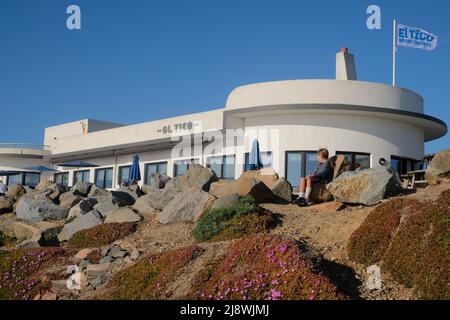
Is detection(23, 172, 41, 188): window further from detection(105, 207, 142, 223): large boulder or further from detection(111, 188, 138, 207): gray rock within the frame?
detection(105, 207, 142, 223): large boulder

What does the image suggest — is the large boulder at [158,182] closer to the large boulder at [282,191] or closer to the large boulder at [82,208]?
the large boulder at [82,208]

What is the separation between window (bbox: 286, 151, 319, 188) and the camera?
22828mm

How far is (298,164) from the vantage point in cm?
2308

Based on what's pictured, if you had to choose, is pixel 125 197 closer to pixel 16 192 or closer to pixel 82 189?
pixel 82 189

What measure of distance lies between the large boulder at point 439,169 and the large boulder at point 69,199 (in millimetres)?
11442

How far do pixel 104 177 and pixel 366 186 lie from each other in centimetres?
2471

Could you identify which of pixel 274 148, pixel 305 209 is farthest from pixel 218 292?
pixel 274 148

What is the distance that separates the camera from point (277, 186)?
44.5 feet

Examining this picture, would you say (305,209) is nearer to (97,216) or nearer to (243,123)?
(97,216)

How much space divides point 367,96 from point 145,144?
43.0 ft

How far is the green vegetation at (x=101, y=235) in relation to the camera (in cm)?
1206

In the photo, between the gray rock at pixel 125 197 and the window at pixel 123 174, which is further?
the window at pixel 123 174

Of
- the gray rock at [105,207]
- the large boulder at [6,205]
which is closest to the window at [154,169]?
the large boulder at [6,205]

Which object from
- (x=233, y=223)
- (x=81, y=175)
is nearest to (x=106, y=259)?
(x=233, y=223)
